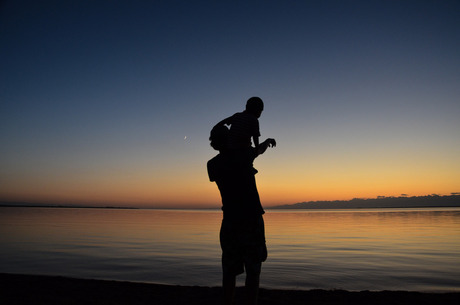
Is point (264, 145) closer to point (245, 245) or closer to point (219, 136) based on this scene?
point (219, 136)

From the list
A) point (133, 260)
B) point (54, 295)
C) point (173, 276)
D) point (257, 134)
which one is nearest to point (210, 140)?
point (257, 134)

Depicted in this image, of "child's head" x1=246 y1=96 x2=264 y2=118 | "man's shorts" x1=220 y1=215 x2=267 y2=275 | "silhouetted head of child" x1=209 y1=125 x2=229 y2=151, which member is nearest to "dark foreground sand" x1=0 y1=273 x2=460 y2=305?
"man's shorts" x1=220 y1=215 x2=267 y2=275

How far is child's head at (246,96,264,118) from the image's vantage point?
3686 mm

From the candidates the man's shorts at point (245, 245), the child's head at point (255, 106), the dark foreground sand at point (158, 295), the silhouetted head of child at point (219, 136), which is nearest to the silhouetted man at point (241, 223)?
the man's shorts at point (245, 245)

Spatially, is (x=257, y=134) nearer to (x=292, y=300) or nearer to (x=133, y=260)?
(x=292, y=300)

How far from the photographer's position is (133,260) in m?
12.0

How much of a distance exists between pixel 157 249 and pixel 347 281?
8874 mm

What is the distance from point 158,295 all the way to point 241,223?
14.0 feet

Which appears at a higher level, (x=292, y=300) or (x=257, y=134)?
(x=257, y=134)

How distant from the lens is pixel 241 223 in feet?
11.1

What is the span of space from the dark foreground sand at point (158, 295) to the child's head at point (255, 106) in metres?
4.12

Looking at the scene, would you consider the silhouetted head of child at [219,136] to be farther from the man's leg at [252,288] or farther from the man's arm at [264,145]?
the man's leg at [252,288]

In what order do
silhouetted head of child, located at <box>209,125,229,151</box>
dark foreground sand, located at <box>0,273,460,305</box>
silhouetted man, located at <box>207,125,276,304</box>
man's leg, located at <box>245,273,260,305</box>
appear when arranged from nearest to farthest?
man's leg, located at <box>245,273,260,305</box> → silhouetted man, located at <box>207,125,276,304</box> → silhouetted head of child, located at <box>209,125,229,151</box> → dark foreground sand, located at <box>0,273,460,305</box>

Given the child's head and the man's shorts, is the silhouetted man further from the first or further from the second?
the child's head
